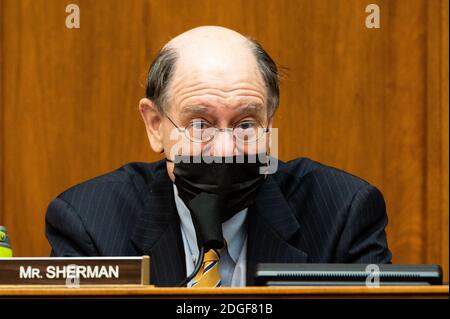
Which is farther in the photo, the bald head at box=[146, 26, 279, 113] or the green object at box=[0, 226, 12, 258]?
the bald head at box=[146, 26, 279, 113]

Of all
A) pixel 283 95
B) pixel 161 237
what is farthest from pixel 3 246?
pixel 283 95

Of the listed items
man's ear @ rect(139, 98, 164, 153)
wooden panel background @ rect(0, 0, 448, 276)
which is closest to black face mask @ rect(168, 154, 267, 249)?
man's ear @ rect(139, 98, 164, 153)

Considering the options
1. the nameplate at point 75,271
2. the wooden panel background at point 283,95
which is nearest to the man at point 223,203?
the wooden panel background at point 283,95

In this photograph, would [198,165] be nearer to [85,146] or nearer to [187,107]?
[187,107]

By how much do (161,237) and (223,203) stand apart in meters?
0.20

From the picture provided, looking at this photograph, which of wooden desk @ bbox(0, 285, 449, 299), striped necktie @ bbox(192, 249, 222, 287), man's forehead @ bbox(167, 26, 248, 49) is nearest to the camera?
wooden desk @ bbox(0, 285, 449, 299)

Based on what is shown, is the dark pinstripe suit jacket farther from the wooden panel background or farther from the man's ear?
the wooden panel background

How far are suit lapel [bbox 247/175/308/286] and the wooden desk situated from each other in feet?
2.46

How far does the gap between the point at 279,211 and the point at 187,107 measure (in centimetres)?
30

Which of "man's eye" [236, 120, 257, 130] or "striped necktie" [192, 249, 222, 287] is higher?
"man's eye" [236, 120, 257, 130]

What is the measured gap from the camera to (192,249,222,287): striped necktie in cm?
211

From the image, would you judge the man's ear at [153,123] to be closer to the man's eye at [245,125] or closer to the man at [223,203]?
the man at [223,203]

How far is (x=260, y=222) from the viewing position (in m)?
2.28

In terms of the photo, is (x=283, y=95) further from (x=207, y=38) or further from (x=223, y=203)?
(x=223, y=203)
